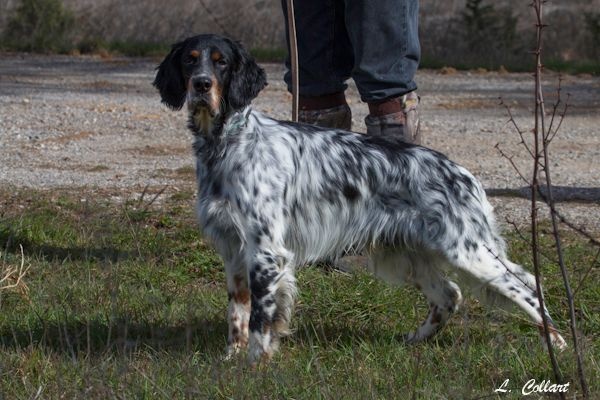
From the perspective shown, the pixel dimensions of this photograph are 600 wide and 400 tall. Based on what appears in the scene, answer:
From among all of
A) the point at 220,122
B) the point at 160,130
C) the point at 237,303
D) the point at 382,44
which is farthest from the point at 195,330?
the point at 160,130

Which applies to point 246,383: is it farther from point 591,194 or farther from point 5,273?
point 591,194

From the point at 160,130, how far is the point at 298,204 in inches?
230

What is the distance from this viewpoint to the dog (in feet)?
16.7

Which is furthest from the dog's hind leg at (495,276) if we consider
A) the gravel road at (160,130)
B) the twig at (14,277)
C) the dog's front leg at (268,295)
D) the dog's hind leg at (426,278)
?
the twig at (14,277)

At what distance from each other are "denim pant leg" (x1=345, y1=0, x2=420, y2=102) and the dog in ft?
2.49

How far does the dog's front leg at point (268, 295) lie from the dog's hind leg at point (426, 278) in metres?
0.54

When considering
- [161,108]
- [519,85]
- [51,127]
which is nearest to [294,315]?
[51,127]

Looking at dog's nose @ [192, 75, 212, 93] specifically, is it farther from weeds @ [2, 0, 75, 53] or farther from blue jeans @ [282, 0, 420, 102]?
weeds @ [2, 0, 75, 53]

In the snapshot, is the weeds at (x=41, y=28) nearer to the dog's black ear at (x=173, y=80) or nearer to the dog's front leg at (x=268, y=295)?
the dog's black ear at (x=173, y=80)

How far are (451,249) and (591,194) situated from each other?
3.32 m

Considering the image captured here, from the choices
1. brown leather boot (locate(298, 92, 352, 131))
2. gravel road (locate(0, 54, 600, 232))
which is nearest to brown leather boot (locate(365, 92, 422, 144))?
brown leather boot (locate(298, 92, 352, 131))

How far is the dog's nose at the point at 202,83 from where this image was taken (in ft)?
16.9

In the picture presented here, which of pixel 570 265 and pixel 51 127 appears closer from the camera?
pixel 570 265

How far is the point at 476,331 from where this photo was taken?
5.30 meters
